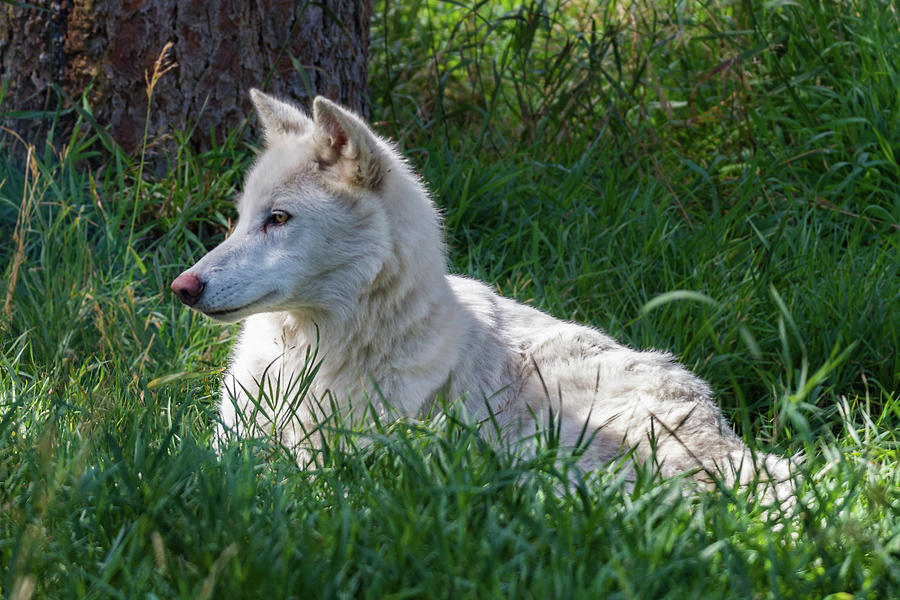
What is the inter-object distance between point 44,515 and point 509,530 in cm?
103

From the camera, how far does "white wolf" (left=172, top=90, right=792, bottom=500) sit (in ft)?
9.84

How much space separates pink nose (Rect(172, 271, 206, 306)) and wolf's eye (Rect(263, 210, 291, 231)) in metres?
0.31

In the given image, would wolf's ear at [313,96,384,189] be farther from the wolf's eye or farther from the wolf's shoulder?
the wolf's shoulder

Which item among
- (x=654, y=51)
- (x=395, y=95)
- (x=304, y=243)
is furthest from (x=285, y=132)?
(x=654, y=51)

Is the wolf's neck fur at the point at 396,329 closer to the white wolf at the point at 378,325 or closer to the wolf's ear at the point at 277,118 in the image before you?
the white wolf at the point at 378,325

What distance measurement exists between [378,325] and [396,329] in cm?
6

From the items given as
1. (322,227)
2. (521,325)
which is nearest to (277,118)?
(322,227)

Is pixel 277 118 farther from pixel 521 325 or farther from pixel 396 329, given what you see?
pixel 521 325

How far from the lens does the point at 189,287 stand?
288 centimetres

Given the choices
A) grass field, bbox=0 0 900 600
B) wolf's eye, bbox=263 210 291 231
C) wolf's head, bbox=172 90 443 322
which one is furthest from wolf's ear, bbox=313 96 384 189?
grass field, bbox=0 0 900 600

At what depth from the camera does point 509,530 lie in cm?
213

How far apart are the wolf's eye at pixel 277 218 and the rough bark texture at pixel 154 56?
1.44m

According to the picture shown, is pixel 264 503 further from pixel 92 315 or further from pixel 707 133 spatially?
pixel 707 133

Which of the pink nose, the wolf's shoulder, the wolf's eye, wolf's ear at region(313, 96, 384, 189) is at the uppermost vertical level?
wolf's ear at region(313, 96, 384, 189)
